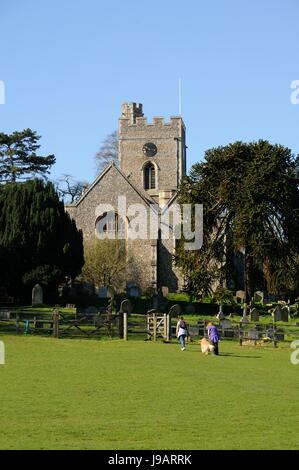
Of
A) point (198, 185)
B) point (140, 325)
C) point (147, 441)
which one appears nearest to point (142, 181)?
point (198, 185)

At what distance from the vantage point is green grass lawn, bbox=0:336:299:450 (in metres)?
15.9

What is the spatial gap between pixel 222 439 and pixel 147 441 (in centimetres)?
128

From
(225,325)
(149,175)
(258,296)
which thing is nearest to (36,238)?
(258,296)

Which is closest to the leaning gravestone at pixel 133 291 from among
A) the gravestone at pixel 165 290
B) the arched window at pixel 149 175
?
the gravestone at pixel 165 290

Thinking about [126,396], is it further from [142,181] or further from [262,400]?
[142,181]

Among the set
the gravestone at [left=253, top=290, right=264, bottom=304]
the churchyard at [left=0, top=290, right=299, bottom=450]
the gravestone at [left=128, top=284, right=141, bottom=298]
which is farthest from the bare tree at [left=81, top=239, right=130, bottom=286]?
the churchyard at [left=0, top=290, right=299, bottom=450]

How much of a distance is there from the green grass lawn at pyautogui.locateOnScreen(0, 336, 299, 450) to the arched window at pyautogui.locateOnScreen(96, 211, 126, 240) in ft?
135

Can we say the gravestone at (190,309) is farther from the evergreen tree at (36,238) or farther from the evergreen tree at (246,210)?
the evergreen tree at (36,238)

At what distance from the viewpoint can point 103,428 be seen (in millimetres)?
16812

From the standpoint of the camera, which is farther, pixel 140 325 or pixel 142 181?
pixel 142 181

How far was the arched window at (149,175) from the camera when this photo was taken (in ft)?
298

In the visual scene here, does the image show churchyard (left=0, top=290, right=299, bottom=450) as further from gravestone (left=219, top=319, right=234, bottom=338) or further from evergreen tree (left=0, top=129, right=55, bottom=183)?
evergreen tree (left=0, top=129, right=55, bottom=183)

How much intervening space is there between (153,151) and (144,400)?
2815 inches

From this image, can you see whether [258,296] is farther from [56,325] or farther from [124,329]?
[56,325]
